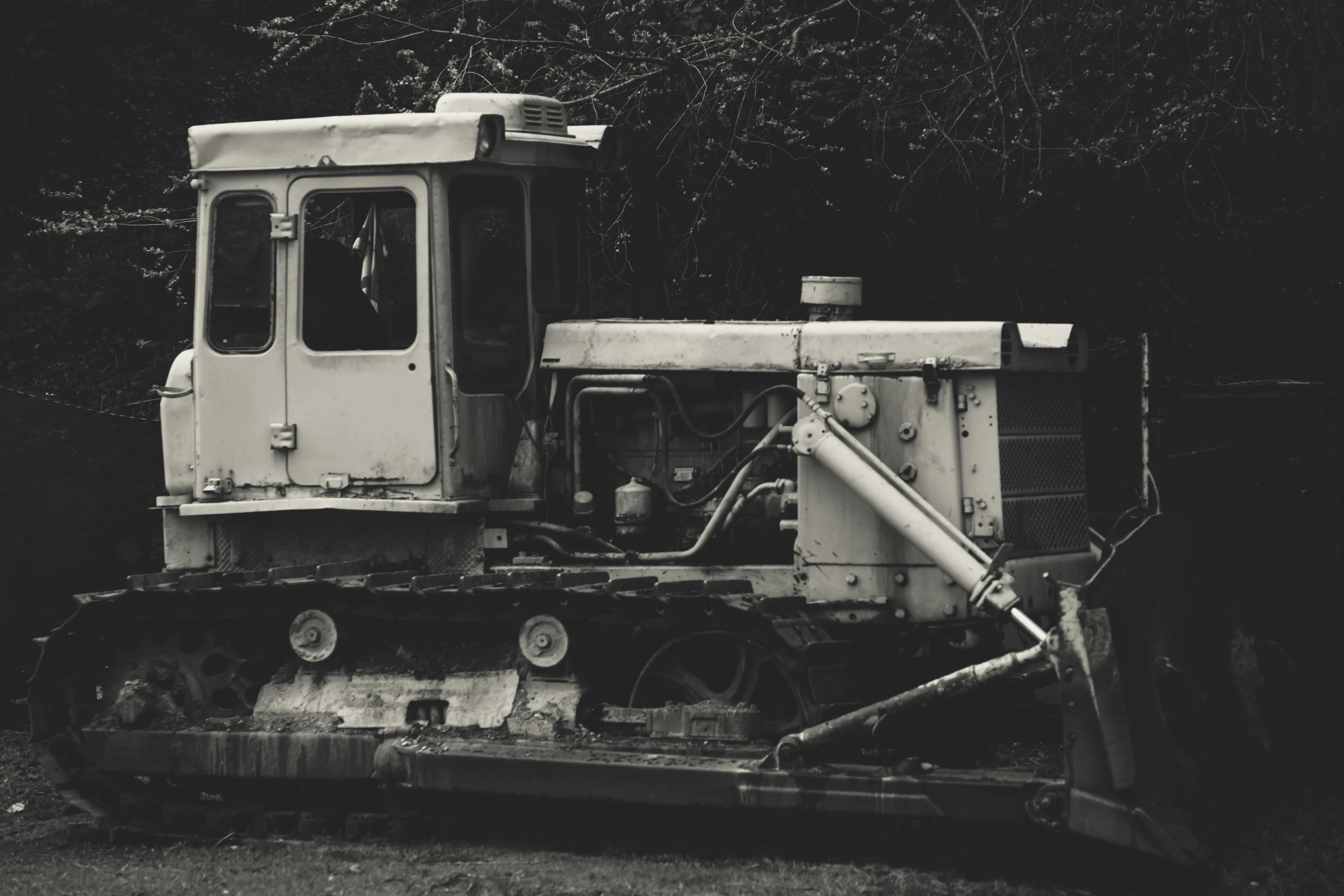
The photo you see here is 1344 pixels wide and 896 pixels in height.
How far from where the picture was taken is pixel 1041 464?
26.1 feet

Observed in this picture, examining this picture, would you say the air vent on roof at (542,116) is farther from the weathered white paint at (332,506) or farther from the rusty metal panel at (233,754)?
the rusty metal panel at (233,754)

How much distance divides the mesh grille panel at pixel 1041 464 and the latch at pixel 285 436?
3232mm

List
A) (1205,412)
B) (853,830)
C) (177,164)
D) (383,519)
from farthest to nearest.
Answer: (177,164) → (1205,412) → (383,519) → (853,830)

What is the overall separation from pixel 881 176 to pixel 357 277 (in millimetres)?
5504

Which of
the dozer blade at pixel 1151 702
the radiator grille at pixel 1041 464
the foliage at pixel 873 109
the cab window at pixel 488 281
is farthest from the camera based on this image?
the foliage at pixel 873 109

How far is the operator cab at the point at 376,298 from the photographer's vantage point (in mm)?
8031

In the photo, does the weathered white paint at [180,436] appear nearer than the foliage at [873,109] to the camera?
Yes

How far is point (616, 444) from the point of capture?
8500 millimetres

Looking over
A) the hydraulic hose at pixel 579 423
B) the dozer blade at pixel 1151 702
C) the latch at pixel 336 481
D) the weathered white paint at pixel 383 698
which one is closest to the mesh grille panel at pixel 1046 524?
the dozer blade at pixel 1151 702

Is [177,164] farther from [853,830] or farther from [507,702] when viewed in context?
[853,830]

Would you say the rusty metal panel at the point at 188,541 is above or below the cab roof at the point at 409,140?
below

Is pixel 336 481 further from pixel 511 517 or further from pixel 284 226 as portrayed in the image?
pixel 284 226

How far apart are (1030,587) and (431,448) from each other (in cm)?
274

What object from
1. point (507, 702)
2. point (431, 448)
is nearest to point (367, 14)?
point (431, 448)
